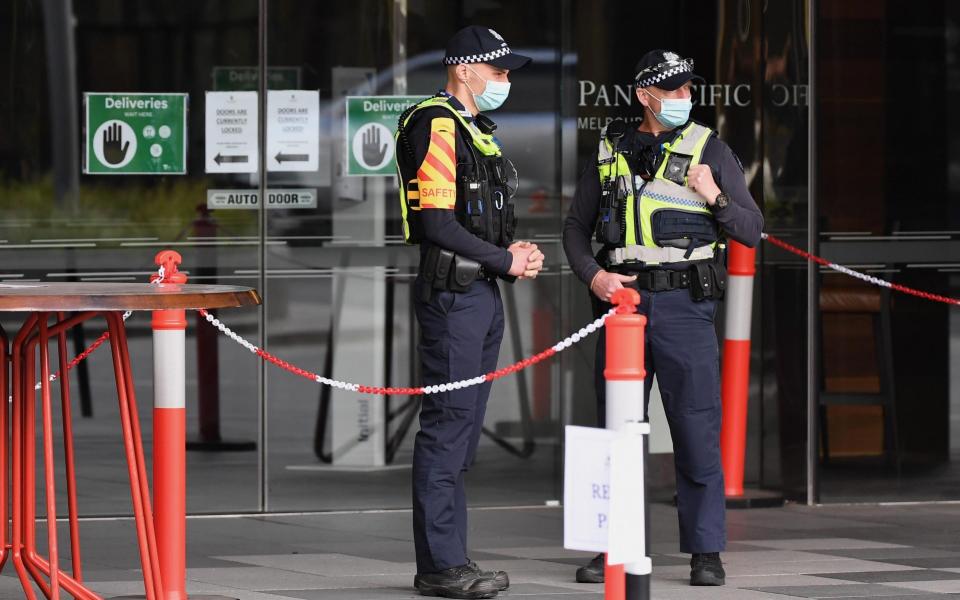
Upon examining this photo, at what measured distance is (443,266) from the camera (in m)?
6.05

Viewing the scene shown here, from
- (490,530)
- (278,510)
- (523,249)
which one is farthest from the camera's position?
(278,510)

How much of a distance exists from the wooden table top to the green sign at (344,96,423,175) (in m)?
2.87

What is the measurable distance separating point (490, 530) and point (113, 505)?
72.8 inches

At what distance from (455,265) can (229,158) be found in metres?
2.53

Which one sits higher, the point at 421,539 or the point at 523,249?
the point at 523,249

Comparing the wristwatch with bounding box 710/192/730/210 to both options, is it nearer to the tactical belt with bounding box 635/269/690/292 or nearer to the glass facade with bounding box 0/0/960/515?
the tactical belt with bounding box 635/269/690/292

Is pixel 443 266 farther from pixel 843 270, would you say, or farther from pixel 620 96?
pixel 843 270

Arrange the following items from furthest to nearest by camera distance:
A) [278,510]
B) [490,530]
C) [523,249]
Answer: [278,510], [490,530], [523,249]

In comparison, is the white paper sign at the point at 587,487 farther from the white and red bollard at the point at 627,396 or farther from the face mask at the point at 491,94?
the face mask at the point at 491,94

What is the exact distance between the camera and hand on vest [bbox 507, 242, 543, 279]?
6043 millimetres

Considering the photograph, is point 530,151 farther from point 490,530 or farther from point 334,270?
point 490,530

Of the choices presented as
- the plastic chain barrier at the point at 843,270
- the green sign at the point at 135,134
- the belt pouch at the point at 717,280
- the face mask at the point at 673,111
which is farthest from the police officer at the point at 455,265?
the plastic chain barrier at the point at 843,270

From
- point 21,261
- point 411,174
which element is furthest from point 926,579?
point 21,261

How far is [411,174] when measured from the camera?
6133mm
